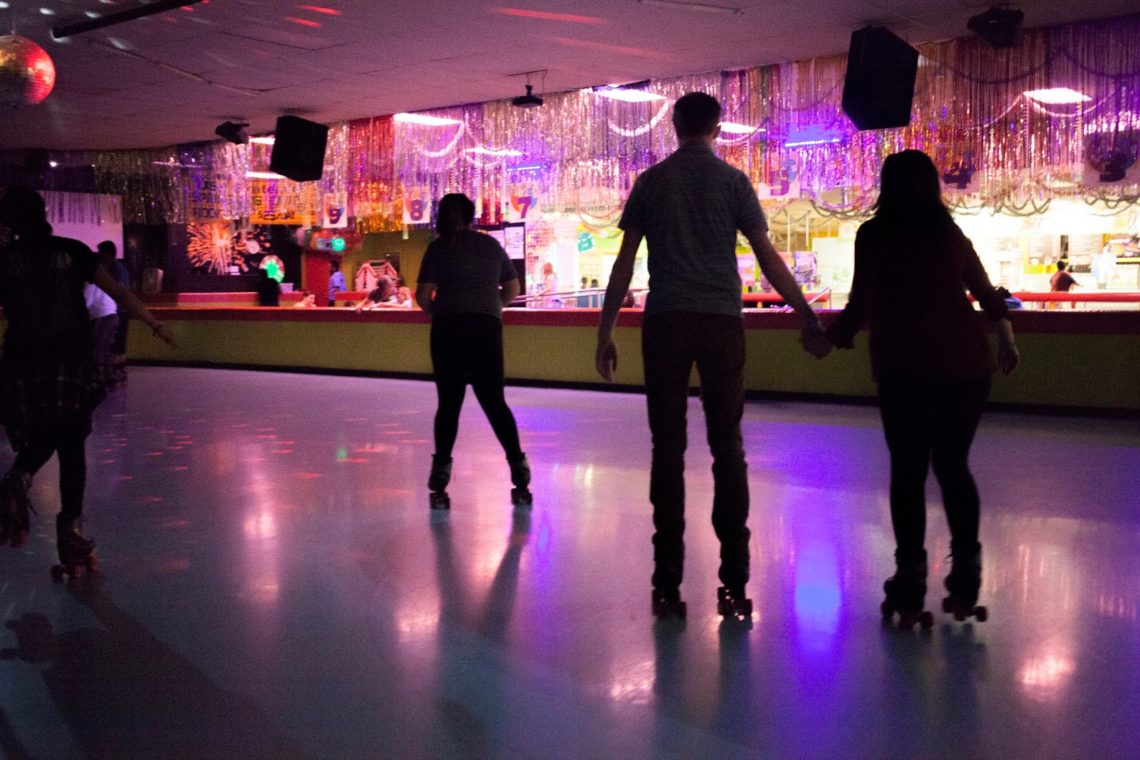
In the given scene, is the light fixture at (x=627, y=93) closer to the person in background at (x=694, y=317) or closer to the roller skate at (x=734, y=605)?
the person in background at (x=694, y=317)

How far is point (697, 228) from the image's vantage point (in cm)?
338

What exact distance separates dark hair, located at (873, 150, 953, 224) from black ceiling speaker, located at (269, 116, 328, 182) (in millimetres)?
9884

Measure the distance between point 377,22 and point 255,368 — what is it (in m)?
7.10

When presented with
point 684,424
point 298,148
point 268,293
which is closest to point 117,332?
point 298,148

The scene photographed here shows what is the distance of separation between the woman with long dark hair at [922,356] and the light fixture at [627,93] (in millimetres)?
7865

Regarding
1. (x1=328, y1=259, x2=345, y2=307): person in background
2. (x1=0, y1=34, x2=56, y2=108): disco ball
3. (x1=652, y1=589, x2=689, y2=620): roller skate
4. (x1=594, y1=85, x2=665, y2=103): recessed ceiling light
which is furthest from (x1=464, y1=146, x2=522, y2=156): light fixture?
(x1=652, y1=589, x2=689, y2=620): roller skate

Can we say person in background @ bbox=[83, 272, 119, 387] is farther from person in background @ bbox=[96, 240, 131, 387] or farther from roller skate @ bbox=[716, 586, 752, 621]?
roller skate @ bbox=[716, 586, 752, 621]

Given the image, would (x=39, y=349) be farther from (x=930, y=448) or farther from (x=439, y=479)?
(x=930, y=448)

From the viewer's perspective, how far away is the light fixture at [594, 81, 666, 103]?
430 inches

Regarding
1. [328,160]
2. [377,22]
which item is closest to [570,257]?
[328,160]

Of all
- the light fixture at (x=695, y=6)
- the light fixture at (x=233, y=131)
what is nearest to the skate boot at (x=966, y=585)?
the light fixture at (x=695, y=6)

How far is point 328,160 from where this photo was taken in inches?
535

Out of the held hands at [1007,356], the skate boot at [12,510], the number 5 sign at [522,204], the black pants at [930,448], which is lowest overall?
the skate boot at [12,510]

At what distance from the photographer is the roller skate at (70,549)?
4.04 meters
